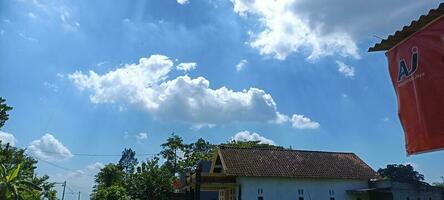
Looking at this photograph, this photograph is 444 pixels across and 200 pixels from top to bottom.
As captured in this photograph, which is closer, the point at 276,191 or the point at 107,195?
the point at 276,191

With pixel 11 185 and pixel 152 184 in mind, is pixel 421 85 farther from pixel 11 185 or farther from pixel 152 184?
pixel 152 184

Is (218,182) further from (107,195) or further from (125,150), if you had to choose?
(125,150)

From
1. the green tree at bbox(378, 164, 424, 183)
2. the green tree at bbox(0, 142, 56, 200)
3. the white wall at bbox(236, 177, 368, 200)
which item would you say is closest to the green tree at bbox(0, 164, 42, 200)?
the green tree at bbox(0, 142, 56, 200)

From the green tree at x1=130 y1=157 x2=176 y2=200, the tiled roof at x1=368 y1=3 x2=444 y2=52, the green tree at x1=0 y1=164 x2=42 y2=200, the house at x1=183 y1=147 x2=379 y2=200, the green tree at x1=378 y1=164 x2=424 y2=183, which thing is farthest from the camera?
the green tree at x1=378 y1=164 x2=424 y2=183

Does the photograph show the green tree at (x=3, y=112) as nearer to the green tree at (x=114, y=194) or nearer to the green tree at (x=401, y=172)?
the green tree at (x=114, y=194)

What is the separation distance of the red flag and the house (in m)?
30.9

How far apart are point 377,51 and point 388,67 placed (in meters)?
0.27

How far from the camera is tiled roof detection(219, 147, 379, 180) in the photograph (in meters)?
40.5

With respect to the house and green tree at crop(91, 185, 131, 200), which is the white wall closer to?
the house

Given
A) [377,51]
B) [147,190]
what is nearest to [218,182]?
[147,190]

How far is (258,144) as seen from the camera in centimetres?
6059

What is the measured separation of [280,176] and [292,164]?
10.1 ft

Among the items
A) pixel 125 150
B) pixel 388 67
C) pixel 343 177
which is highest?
pixel 125 150

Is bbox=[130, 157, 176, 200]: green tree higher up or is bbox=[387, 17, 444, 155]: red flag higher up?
bbox=[130, 157, 176, 200]: green tree
